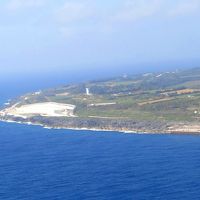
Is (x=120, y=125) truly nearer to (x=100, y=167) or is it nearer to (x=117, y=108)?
(x=117, y=108)

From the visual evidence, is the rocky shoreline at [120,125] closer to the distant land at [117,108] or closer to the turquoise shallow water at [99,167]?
the distant land at [117,108]

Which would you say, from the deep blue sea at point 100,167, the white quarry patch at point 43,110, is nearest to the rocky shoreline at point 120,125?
the deep blue sea at point 100,167

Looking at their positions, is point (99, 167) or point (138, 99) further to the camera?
point (138, 99)

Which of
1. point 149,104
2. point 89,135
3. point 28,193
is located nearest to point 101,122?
point 89,135

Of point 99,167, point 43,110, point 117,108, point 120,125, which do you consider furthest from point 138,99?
point 99,167

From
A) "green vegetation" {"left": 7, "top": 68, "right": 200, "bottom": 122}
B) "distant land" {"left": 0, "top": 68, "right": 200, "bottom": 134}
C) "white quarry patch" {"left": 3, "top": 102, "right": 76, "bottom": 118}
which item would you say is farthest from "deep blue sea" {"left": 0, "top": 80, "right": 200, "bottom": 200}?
"white quarry patch" {"left": 3, "top": 102, "right": 76, "bottom": 118}

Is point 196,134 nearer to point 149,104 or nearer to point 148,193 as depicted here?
point 149,104
